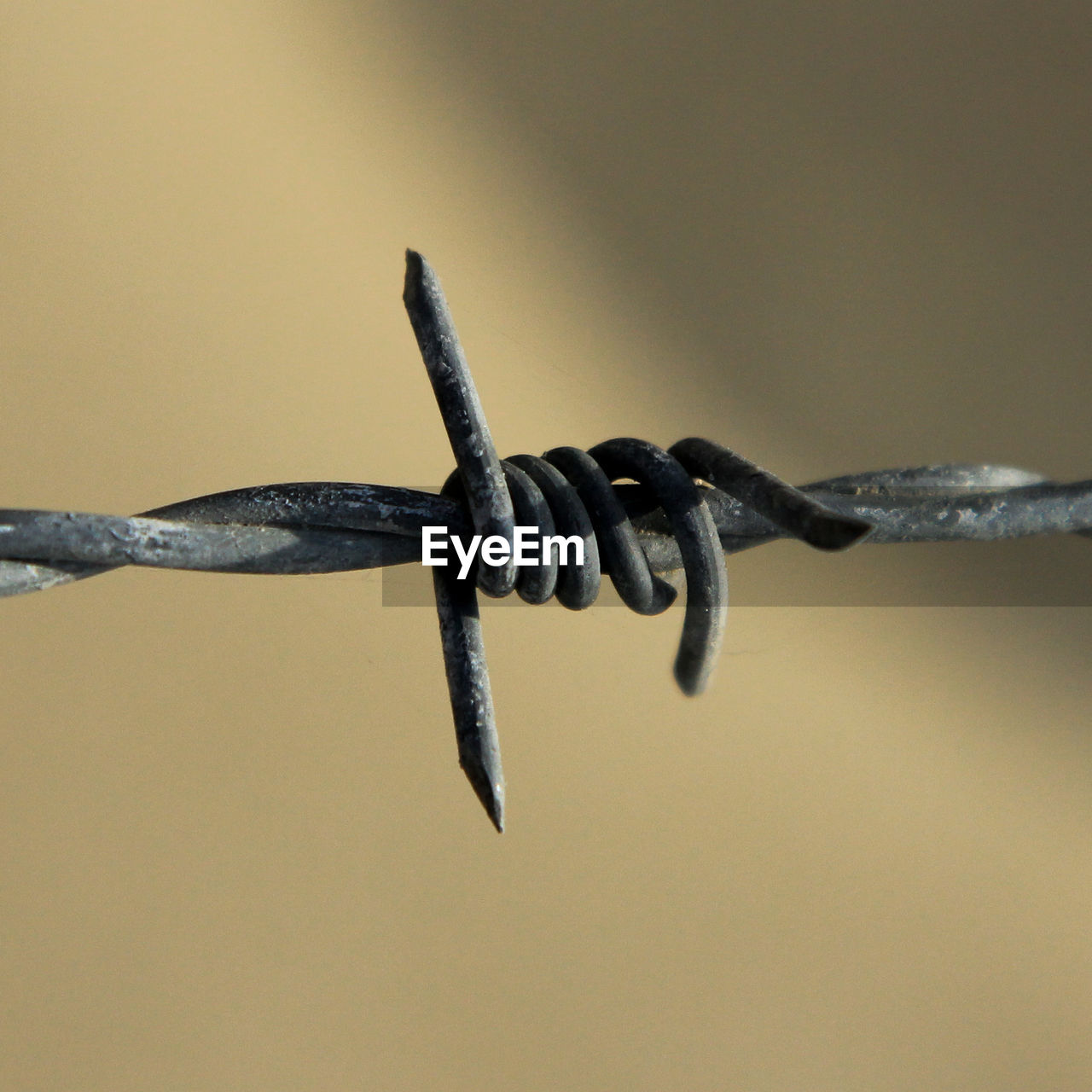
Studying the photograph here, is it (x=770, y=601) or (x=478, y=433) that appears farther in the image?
(x=770, y=601)

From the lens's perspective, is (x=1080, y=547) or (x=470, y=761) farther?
(x=1080, y=547)

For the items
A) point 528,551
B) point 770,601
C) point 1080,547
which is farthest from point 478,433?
point 1080,547

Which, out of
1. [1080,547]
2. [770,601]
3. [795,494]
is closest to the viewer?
[795,494]

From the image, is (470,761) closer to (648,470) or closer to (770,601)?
(648,470)

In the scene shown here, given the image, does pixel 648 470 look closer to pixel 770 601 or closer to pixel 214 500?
pixel 214 500

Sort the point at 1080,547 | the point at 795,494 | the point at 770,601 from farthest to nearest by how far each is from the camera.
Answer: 1. the point at 1080,547
2. the point at 770,601
3. the point at 795,494
